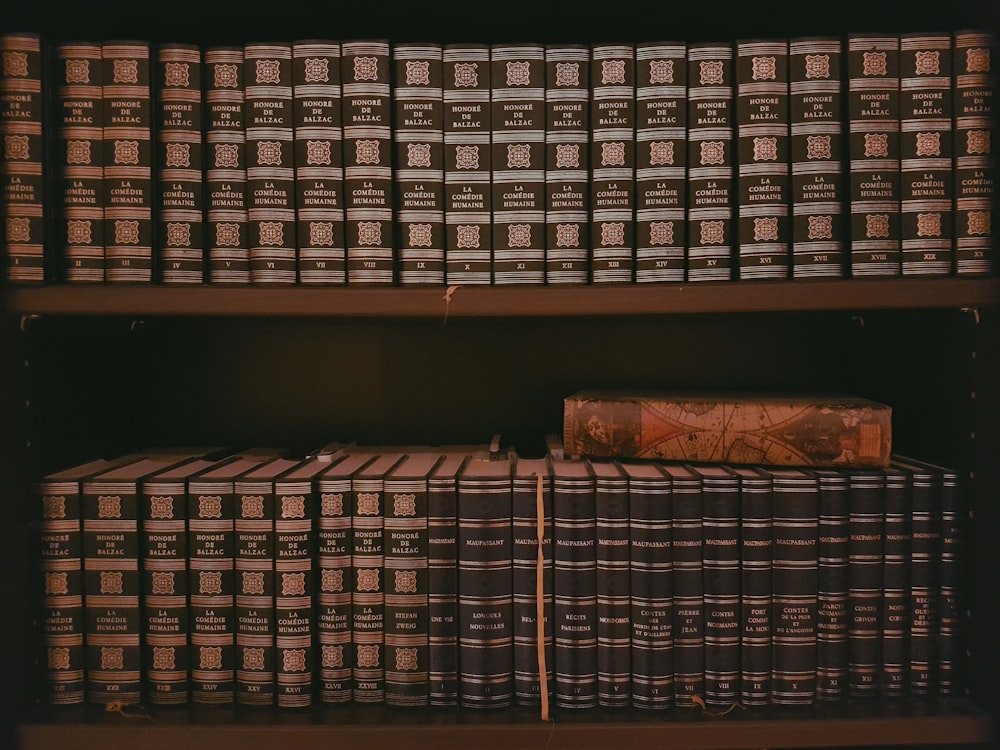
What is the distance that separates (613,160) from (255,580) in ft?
2.16

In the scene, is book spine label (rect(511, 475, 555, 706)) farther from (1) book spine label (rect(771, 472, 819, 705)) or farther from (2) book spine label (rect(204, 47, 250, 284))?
(2) book spine label (rect(204, 47, 250, 284))

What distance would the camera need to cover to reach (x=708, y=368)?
1125 mm

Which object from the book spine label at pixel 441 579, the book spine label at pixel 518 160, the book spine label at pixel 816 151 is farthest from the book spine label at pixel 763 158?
the book spine label at pixel 441 579

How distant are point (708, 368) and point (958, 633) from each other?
490mm

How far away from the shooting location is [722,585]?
32.1 inches

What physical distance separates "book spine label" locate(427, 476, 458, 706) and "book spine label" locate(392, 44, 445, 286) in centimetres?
26

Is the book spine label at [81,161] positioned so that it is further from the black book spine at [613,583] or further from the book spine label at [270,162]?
the black book spine at [613,583]

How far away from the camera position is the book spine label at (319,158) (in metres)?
0.80

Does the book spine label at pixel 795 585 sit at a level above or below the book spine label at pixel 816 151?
below

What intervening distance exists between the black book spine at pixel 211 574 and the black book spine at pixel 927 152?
0.86m

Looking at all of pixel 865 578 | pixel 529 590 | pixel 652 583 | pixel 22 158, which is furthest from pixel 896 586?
pixel 22 158

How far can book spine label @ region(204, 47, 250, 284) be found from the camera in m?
0.81

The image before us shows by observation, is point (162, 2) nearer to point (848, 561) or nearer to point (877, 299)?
point (877, 299)

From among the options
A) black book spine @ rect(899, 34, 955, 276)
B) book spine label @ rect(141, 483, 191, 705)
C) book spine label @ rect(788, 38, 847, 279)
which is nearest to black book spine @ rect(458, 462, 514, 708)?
book spine label @ rect(141, 483, 191, 705)
